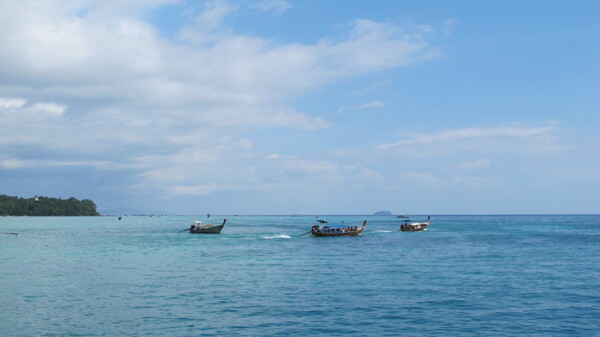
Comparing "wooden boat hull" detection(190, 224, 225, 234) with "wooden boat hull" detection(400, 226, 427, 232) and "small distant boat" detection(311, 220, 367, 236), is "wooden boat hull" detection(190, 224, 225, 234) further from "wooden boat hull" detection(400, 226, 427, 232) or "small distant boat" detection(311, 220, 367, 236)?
"wooden boat hull" detection(400, 226, 427, 232)

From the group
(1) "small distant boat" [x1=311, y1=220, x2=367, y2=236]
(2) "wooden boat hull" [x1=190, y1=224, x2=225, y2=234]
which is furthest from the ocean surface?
(2) "wooden boat hull" [x1=190, y1=224, x2=225, y2=234]

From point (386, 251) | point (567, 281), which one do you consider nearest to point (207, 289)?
point (567, 281)

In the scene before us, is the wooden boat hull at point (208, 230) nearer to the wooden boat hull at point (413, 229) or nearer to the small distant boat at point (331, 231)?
the small distant boat at point (331, 231)

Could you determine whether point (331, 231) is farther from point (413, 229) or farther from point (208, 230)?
point (413, 229)

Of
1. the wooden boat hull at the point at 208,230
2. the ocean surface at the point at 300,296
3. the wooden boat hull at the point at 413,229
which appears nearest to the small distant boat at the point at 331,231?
the wooden boat hull at the point at 208,230

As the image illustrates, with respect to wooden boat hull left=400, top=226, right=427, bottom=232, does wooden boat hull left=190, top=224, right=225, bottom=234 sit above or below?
above

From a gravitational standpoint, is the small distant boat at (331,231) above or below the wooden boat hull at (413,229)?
above

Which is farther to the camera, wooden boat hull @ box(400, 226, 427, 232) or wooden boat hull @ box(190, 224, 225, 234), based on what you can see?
wooden boat hull @ box(400, 226, 427, 232)

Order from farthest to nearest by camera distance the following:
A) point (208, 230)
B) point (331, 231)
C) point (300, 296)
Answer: point (208, 230) < point (331, 231) < point (300, 296)

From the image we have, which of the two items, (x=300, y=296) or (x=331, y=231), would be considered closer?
(x=300, y=296)

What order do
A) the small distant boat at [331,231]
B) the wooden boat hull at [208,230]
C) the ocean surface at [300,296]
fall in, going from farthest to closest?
the wooden boat hull at [208,230] → the small distant boat at [331,231] → the ocean surface at [300,296]

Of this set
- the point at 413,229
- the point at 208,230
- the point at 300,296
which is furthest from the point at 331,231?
the point at 300,296

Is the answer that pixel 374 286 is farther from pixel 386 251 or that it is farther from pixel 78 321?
pixel 386 251

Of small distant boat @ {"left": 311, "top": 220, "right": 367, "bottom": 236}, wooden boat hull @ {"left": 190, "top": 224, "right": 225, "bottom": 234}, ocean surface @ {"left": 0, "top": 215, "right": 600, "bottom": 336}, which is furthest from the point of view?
wooden boat hull @ {"left": 190, "top": 224, "right": 225, "bottom": 234}
